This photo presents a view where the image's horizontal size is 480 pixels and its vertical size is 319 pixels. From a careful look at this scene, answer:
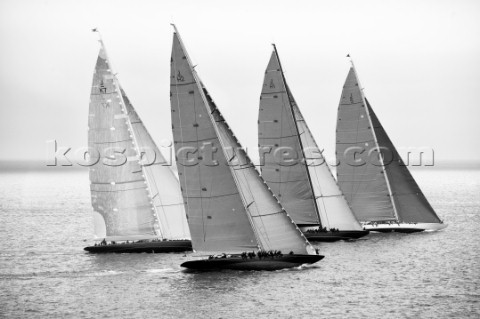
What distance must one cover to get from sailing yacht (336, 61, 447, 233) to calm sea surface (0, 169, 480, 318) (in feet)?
12.2

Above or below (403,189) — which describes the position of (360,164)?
above

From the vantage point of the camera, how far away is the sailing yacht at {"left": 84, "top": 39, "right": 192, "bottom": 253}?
70.2 meters

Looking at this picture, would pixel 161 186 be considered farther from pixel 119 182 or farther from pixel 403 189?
pixel 403 189

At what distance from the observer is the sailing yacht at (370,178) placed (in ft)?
269

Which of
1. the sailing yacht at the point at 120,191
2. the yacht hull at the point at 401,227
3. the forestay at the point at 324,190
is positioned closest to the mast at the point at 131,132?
the sailing yacht at the point at 120,191

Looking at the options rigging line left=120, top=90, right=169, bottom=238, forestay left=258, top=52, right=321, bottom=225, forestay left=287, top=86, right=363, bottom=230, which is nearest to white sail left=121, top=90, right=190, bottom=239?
rigging line left=120, top=90, right=169, bottom=238

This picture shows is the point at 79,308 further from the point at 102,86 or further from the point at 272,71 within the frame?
the point at 272,71

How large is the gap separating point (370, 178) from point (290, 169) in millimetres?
9808

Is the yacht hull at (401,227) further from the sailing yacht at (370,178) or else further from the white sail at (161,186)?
the white sail at (161,186)

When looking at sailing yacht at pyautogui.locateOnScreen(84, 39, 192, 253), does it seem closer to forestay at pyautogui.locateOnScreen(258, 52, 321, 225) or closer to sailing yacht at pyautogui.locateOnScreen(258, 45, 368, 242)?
forestay at pyautogui.locateOnScreen(258, 52, 321, 225)

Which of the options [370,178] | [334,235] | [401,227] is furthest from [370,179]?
[334,235]

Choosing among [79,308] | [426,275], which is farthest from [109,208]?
[426,275]

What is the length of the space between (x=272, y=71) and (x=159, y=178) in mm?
11902

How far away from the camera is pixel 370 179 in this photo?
83188 millimetres
